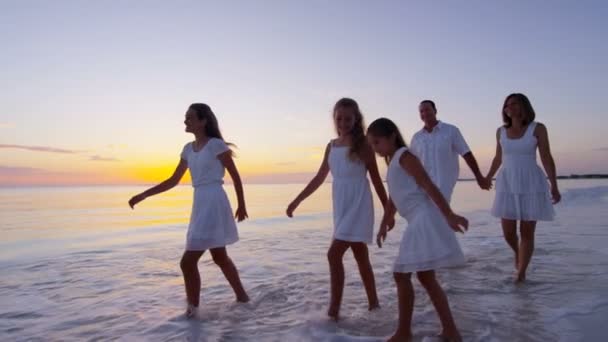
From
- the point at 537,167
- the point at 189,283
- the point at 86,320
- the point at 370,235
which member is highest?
the point at 537,167

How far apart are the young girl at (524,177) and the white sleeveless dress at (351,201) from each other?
217 cm

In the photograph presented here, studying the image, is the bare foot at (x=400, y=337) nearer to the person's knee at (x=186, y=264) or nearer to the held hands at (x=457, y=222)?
the held hands at (x=457, y=222)

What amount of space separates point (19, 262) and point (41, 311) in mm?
3175

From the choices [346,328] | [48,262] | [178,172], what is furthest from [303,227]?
[346,328]

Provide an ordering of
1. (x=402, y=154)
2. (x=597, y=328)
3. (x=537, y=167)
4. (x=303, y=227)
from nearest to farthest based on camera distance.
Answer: (x=402, y=154) → (x=597, y=328) → (x=537, y=167) → (x=303, y=227)

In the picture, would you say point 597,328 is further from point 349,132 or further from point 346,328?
point 349,132

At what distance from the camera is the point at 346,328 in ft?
12.3

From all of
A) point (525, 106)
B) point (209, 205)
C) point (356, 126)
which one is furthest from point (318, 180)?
point (525, 106)

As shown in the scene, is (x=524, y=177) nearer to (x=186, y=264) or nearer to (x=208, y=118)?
(x=208, y=118)

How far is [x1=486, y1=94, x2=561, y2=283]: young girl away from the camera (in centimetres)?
508

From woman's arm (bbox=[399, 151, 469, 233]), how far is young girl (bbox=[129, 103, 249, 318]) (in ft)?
5.99

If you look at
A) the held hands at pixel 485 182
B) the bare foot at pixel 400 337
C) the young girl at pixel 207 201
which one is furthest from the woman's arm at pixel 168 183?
the held hands at pixel 485 182

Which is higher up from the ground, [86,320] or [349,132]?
[349,132]

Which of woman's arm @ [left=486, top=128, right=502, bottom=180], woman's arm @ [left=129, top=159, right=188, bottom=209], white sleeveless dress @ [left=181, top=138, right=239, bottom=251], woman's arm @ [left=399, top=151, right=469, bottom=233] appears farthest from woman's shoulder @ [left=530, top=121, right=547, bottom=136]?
woman's arm @ [left=129, top=159, right=188, bottom=209]
